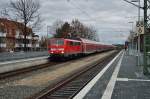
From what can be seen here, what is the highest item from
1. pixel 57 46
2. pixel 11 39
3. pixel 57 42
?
pixel 11 39

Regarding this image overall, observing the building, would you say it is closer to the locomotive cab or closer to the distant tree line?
the distant tree line

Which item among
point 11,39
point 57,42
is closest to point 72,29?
point 11,39

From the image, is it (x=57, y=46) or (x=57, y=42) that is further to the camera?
(x=57, y=42)

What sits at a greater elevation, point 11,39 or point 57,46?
point 11,39

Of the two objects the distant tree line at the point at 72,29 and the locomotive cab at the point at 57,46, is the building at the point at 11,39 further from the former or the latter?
the locomotive cab at the point at 57,46

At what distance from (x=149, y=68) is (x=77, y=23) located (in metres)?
118

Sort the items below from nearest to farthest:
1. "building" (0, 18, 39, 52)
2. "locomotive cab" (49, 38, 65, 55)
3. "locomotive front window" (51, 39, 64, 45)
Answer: "locomotive cab" (49, 38, 65, 55)
"locomotive front window" (51, 39, 64, 45)
"building" (0, 18, 39, 52)

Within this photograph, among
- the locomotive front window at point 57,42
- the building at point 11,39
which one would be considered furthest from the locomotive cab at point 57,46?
the building at point 11,39

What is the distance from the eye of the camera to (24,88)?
17203mm

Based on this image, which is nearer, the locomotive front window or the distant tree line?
the locomotive front window

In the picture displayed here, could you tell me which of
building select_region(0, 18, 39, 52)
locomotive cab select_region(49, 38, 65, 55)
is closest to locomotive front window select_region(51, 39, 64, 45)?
locomotive cab select_region(49, 38, 65, 55)

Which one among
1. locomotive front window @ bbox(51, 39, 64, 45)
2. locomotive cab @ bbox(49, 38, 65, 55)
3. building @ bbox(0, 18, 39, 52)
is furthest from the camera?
building @ bbox(0, 18, 39, 52)

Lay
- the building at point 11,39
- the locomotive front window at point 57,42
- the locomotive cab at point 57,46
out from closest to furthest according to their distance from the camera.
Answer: the locomotive cab at point 57,46
the locomotive front window at point 57,42
the building at point 11,39

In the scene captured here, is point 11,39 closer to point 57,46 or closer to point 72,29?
point 72,29
